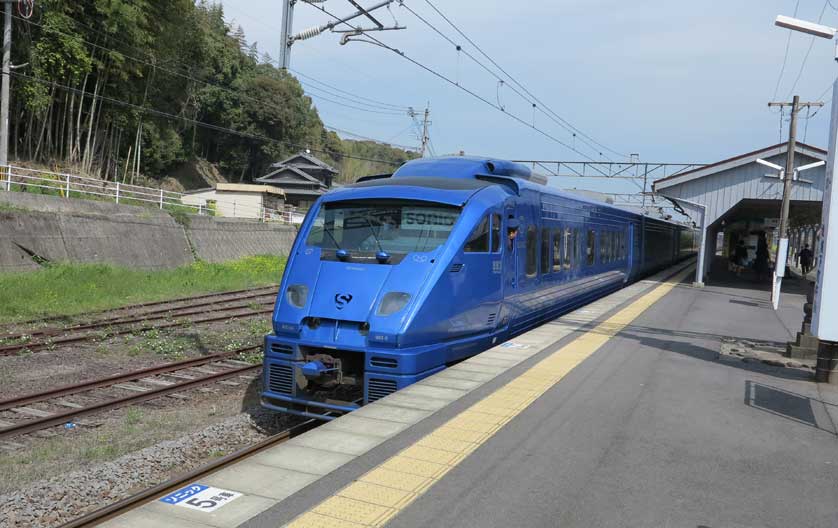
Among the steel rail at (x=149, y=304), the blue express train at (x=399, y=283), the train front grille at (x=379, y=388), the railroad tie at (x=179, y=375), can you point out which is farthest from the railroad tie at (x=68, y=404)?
the steel rail at (x=149, y=304)

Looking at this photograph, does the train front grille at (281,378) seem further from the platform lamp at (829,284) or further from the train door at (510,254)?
the platform lamp at (829,284)

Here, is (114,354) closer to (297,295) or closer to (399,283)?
(297,295)

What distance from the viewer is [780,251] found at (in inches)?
698

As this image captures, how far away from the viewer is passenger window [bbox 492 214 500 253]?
27.6 ft

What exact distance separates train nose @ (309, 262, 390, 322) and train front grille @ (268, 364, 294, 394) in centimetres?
67

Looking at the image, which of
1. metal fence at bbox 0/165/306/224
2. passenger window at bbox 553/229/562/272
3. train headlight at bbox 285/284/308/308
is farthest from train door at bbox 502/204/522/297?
metal fence at bbox 0/165/306/224

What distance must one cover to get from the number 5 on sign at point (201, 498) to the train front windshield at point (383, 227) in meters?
3.81

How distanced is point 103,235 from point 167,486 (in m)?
18.3

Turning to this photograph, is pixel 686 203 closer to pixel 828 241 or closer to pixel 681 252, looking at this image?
pixel 828 241

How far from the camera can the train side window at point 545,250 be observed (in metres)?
10.8

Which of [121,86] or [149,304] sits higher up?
[121,86]

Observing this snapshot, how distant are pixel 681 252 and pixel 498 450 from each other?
42.7m

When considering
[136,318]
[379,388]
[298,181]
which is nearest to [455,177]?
[379,388]

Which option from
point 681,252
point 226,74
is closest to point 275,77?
point 226,74
